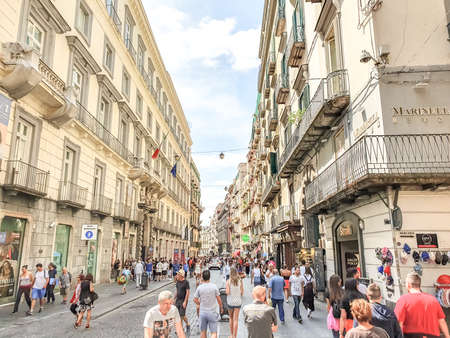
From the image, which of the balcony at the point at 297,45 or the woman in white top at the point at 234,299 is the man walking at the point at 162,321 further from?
the balcony at the point at 297,45

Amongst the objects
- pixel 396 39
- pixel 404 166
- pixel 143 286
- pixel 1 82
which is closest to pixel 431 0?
pixel 396 39

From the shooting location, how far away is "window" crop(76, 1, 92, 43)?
18.4m

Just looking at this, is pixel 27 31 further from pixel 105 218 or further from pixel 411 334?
pixel 411 334

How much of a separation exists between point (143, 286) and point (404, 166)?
15.3 metres

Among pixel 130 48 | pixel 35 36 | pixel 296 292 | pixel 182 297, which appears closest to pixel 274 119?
pixel 130 48

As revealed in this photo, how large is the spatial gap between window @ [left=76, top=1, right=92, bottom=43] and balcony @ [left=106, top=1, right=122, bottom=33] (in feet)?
10.1

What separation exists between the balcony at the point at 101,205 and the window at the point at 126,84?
8.61 m

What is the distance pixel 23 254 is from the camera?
42.9 feet

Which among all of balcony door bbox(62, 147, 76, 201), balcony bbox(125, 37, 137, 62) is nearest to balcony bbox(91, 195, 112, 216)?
balcony door bbox(62, 147, 76, 201)

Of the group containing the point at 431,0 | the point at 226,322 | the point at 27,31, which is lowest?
the point at 226,322

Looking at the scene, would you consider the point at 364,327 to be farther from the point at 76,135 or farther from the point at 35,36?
the point at 76,135

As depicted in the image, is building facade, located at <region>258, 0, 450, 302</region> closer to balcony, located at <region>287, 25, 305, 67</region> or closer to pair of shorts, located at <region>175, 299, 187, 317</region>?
balcony, located at <region>287, 25, 305, 67</region>

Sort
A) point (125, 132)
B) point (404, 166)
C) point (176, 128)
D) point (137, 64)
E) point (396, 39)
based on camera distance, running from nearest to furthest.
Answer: point (404, 166), point (396, 39), point (125, 132), point (137, 64), point (176, 128)

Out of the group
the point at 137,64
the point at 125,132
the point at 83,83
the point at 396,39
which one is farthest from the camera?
the point at 137,64
